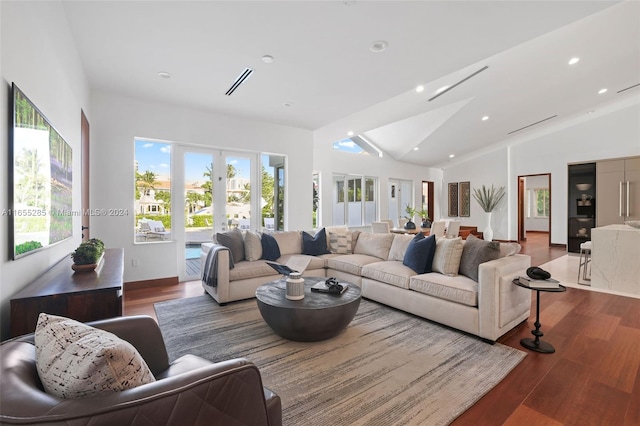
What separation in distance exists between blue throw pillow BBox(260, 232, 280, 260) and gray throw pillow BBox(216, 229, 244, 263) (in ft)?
1.06

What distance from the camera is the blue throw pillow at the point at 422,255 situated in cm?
341

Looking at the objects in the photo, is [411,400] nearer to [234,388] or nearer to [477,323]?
[477,323]

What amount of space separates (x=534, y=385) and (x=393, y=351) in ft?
3.27

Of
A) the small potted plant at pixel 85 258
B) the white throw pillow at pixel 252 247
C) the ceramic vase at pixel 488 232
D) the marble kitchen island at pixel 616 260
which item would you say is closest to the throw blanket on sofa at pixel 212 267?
the white throw pillow at pixel 252 247

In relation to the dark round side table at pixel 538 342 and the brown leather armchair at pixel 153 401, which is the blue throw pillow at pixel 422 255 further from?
the brown leather armchair at pixel 153 401

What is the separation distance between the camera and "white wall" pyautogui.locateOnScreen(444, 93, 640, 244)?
24.2 feet

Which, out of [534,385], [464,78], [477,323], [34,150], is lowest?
[534,385]

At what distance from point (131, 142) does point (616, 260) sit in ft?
24.5

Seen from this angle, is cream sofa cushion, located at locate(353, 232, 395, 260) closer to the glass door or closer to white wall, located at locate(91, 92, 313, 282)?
the glass door

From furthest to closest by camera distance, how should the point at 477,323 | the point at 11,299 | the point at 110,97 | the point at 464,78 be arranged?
the point at 464,78
the point at 110,97
the point at 477,323
the point at 11,299

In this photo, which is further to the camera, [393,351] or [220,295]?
[220,295]

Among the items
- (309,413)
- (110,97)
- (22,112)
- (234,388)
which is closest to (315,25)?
(22,112)

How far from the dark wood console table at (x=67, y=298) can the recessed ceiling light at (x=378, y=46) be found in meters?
3.18

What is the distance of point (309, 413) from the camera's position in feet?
5.82
